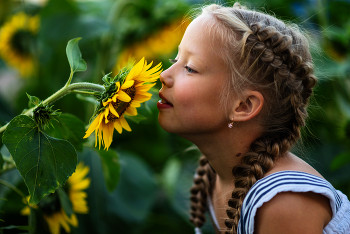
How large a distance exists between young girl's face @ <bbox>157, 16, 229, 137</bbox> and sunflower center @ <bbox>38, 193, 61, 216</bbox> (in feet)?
0.98

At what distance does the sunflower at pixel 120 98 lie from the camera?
50 cm

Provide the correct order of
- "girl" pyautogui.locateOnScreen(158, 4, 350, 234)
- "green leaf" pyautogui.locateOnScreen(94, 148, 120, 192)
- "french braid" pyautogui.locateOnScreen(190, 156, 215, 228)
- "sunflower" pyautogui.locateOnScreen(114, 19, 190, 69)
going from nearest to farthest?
1. "girl" pyautogui.locateOnScreen(158, 4, 350, 234)
2. "green leaf" pyautogui.locateOnScreen(94, 148, 120, 192)
3. "french braid" pyautogui.locateOnScreen(190, 156, 215, 228)
4. "sunflower" pyautogui.locateOnScreen(114, 19, 190, 69)

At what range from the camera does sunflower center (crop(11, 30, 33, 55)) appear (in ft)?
4.53

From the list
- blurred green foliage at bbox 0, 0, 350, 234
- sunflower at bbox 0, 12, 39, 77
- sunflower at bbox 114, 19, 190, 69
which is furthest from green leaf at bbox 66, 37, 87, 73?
sunflower at bbox 0, 12, 39, 77

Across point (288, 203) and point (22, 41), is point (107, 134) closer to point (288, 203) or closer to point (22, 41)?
point (288, 203)

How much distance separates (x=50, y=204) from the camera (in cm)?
74

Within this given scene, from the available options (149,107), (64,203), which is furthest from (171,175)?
(64,203)

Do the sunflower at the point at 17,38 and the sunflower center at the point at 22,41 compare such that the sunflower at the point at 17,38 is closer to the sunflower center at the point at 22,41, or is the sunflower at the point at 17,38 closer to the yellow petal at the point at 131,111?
the sunflower center at the point at 22,41

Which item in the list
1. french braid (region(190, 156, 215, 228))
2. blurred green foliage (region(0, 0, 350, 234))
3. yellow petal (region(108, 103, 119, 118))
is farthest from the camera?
blurred green foliage (region(0, 0, 350, 234))

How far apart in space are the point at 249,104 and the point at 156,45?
2.51 ft

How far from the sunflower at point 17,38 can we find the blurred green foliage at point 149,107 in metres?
0.04

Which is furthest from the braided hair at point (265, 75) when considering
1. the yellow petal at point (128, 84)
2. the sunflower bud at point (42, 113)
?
the sunflower bud at point (42, 113)

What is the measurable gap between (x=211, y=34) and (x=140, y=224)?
29.5 inches

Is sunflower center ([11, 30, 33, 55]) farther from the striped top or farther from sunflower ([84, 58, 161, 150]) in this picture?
the striped top
